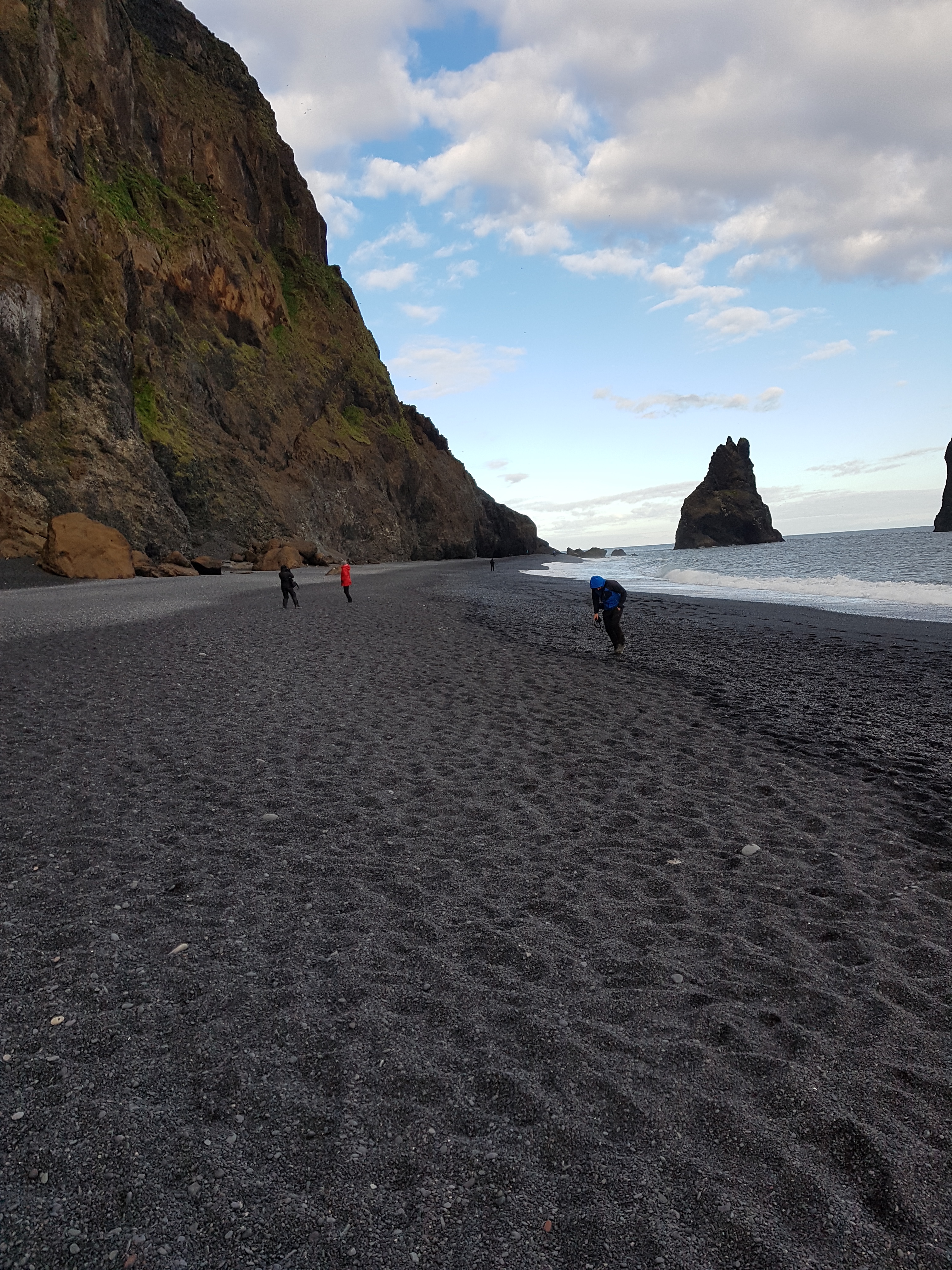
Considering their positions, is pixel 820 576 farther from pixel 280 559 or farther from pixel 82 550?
pixel 82 550

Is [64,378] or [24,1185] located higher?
[64,378]

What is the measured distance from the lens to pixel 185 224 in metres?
44.1

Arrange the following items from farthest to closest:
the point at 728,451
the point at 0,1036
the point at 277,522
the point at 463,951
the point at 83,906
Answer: the point at 728,451
the point at 277,522
the point at 83,906
the point at 463,951
the point at 0,1036

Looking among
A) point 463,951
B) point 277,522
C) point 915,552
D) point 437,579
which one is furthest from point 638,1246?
point 915,552

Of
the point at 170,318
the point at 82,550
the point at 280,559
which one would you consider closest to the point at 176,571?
the point at 82,550

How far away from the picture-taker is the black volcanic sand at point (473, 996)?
7.41 feet

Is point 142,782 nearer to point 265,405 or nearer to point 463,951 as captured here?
point 463,951

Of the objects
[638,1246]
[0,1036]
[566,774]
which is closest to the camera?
[638,1246]

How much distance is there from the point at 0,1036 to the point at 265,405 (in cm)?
5223

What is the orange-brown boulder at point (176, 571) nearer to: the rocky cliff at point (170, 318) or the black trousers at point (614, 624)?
the rocky cliff at point (170, 318)

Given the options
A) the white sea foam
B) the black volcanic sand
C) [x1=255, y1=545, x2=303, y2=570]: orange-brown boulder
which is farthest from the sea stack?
the black volcanic sand

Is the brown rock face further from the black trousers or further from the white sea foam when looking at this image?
the white sea foam

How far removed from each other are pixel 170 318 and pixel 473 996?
48555 mm

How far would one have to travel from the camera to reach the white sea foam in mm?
24641
